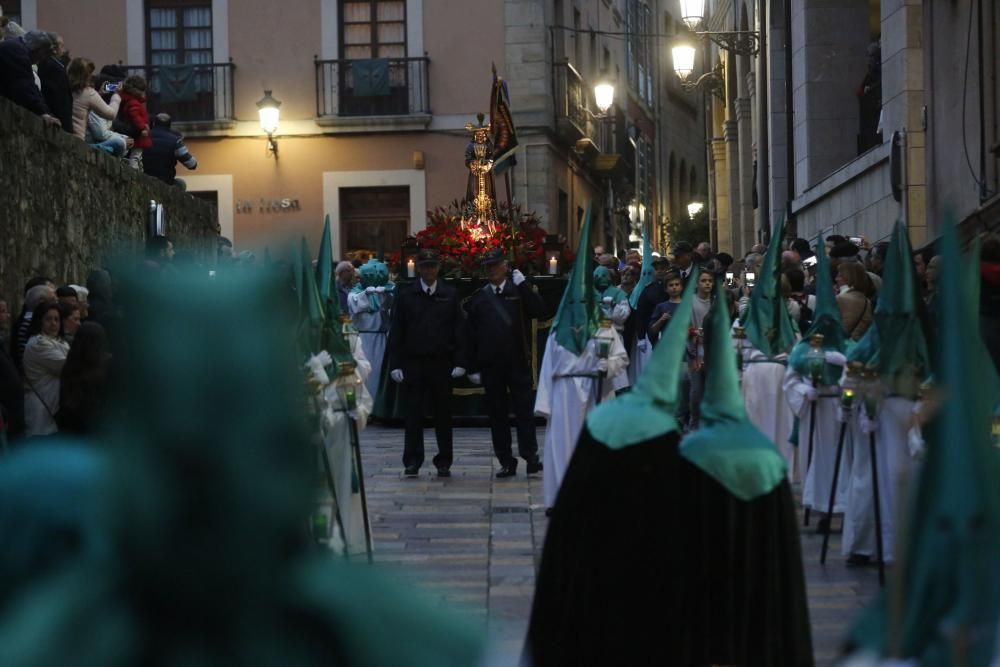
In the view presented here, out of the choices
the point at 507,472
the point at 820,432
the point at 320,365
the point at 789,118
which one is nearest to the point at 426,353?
the point at 507,472

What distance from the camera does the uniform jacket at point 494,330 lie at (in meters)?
13.6

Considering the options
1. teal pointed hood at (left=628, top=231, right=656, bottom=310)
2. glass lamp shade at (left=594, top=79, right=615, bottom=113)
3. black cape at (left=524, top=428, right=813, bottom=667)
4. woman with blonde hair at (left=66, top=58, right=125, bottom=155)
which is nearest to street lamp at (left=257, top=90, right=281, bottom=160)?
glass lamp shade at (left=594, top=79, right=615, bottom=113)

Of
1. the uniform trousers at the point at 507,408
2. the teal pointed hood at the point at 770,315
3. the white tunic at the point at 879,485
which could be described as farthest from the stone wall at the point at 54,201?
the white tunic at the point at 879,485

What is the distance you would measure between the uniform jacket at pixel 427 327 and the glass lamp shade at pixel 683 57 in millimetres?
10099

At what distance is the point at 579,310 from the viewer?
1115 centimetres

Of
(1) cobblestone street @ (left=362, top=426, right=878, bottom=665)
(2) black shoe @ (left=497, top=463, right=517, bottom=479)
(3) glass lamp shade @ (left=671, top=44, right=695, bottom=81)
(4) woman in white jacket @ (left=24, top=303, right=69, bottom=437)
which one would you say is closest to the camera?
(1) cobblestone street @ (left=362, top=426, right=878, bottom=665)

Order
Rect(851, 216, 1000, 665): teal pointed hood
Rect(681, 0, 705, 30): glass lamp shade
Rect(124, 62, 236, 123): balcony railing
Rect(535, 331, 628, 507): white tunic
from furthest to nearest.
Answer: Rect(124, 62, 236, 123): balcony railing < Rect(681, 0, 705, 30): glass lamp shade < Rect(535, 331, 628, 507): white tunic < Rect(851, 216, 1000, 665): teal pointed hood

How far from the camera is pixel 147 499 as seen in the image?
166 cm

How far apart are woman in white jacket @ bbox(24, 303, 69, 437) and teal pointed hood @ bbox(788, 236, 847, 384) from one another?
13.9 ft

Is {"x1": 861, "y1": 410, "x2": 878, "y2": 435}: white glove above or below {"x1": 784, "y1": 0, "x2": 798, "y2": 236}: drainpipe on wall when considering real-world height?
below

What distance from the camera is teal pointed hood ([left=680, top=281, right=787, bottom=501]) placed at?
4.07m

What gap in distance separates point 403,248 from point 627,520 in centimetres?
1465

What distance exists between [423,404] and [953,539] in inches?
440

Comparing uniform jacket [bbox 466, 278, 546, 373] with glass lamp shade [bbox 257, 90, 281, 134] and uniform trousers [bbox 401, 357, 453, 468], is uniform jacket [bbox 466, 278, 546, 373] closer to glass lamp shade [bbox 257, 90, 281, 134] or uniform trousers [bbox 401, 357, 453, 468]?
uniform trousers [bbox 401, 357, 453, 468]
